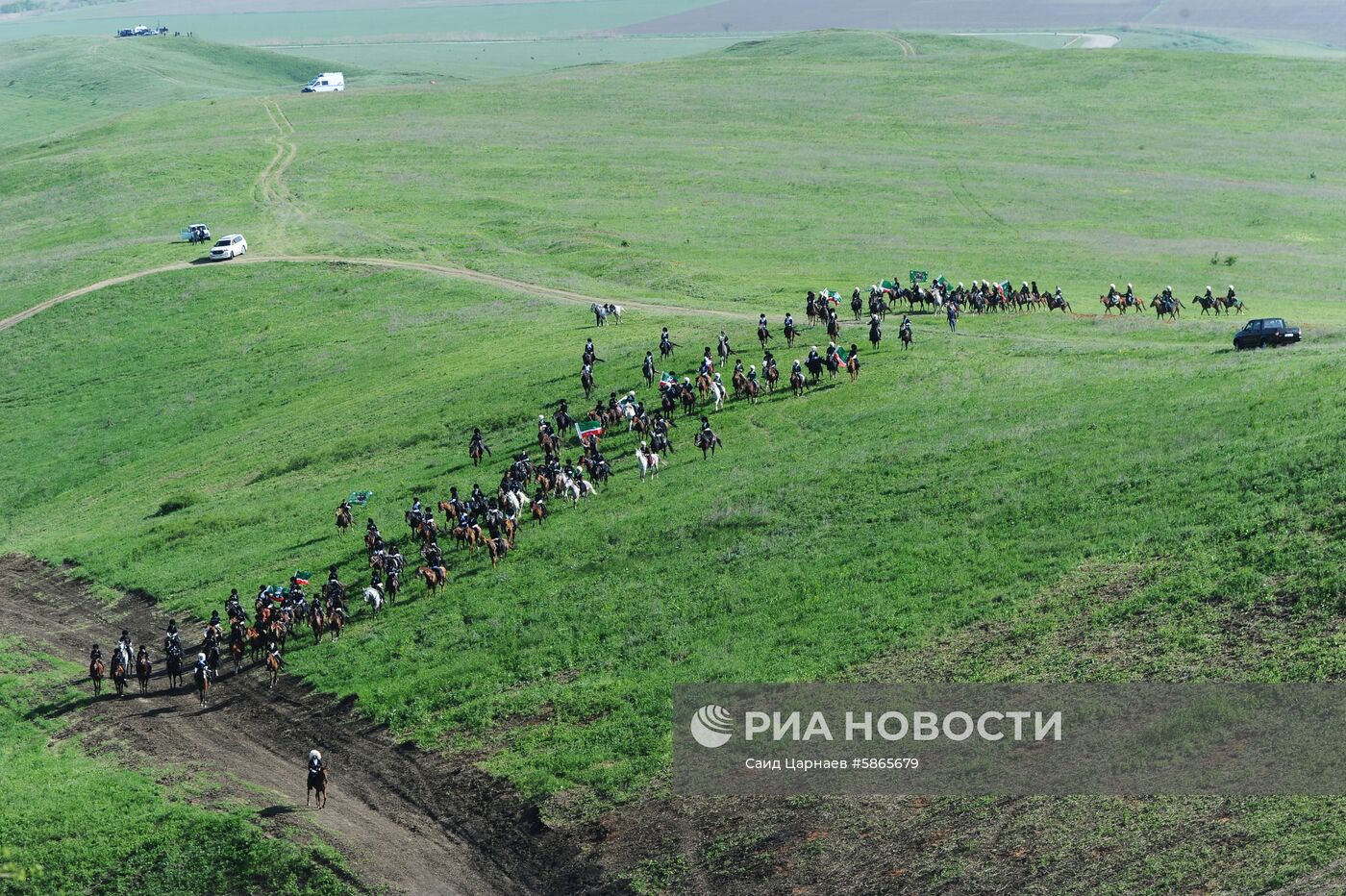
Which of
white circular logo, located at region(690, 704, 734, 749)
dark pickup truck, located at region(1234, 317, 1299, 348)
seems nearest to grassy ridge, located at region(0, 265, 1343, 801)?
white circular logo, located at region(690, 704, 734, 749)

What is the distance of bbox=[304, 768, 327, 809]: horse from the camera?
39.2 meters

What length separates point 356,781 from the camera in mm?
41719

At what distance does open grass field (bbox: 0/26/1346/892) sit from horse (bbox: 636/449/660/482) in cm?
86

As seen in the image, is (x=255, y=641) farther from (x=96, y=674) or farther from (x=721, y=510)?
(x=721, y=510)

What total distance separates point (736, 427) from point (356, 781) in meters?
30.0

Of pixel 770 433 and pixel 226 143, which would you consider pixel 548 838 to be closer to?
pixel 770 433

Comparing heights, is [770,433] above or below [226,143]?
below

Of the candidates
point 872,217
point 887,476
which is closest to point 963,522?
point 887,476

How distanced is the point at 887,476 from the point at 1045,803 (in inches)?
934

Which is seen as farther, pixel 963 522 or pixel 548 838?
pixel 963 522

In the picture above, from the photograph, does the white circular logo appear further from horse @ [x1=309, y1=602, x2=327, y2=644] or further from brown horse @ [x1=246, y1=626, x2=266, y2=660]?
brown horse @ [x1=246, y1=626, x2=266, y2=660]

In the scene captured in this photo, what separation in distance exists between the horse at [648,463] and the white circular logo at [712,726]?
20.1 metres

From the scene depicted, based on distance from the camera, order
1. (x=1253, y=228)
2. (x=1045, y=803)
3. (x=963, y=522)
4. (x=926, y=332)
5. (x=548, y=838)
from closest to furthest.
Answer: (x=1045, y=803) → (x=548, y=838) → (x=963, y=522) → (x=926, y=332) → (x=1253, y=228)

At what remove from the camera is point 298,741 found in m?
44.7
